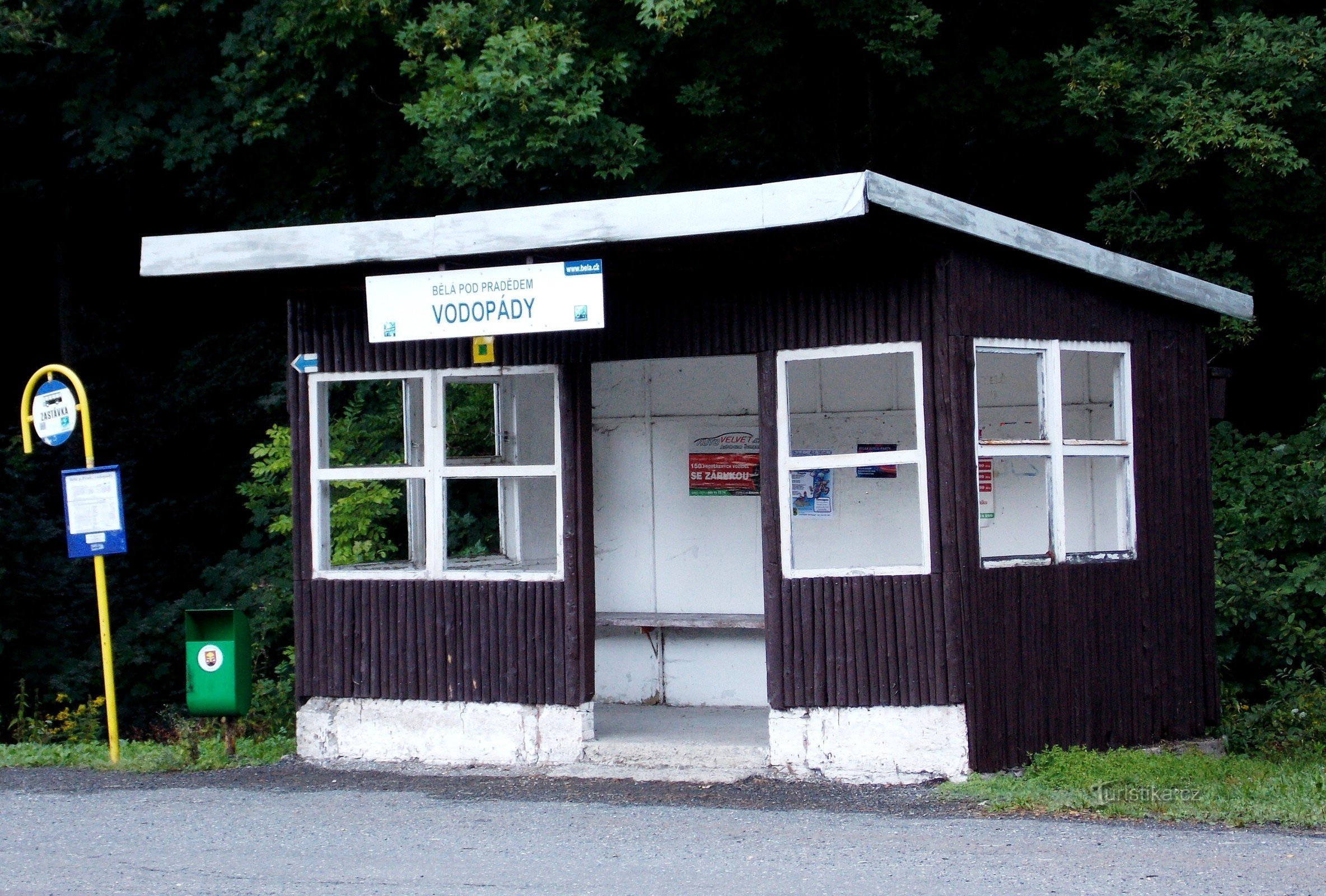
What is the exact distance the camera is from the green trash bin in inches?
383

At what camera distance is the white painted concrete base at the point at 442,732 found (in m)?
8.98

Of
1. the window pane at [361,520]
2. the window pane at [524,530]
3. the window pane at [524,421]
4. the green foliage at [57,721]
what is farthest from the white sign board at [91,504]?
the green foliage at [57,721]

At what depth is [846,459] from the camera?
8.25 meters

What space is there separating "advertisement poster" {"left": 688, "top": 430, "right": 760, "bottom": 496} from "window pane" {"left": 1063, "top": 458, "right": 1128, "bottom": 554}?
223 centimetres

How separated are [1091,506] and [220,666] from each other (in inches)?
239

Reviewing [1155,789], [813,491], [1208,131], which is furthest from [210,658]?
[1208,131]

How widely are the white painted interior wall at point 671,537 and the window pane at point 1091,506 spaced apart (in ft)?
7.34

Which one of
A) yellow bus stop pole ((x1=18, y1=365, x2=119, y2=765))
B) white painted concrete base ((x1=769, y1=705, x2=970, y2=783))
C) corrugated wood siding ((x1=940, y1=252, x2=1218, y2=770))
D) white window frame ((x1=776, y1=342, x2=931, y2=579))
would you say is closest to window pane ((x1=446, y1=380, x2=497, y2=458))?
yellow bus stop pole ((x1=18, y1=365, x2=119, y2=765))

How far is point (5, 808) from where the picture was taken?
8.37m

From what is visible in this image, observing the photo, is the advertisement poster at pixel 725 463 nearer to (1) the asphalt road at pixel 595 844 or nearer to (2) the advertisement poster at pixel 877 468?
(2) the advertisement poster at pixel 877 468

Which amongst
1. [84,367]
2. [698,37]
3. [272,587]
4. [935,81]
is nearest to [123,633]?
[272,587]

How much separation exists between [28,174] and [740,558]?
1330 cm

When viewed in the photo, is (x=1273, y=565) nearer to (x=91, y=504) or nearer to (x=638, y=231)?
(x=638, y=231)

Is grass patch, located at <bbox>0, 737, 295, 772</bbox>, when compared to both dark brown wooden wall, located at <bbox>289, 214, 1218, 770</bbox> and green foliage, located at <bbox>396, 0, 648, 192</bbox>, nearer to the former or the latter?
dark brown wooden wall, located at <bbox>289, 214, 1218, 770</bbox>
